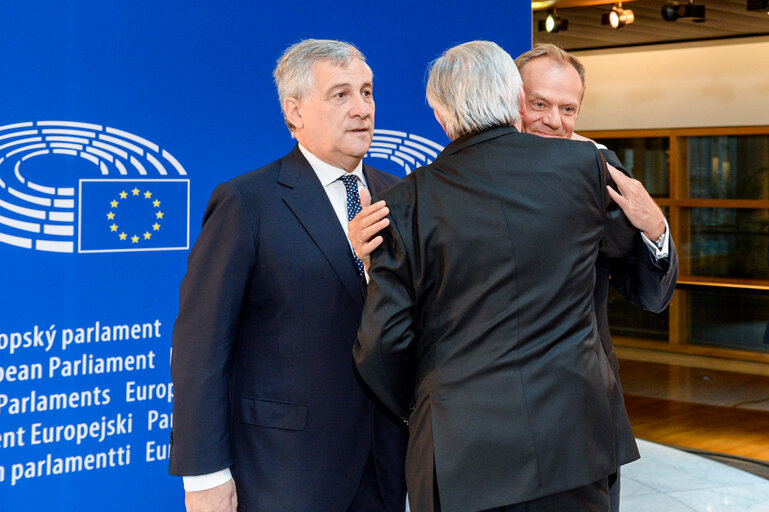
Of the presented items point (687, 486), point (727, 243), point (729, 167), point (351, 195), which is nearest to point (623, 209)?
point (351, 195)

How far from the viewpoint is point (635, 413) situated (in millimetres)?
8094

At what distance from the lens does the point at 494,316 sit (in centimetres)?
187

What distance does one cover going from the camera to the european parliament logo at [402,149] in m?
4.07

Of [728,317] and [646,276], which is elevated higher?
[646,276]

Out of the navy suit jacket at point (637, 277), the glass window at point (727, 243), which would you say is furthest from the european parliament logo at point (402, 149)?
the glass window at point (727, 243)

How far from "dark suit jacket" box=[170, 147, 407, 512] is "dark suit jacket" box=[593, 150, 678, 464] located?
2.02 ft

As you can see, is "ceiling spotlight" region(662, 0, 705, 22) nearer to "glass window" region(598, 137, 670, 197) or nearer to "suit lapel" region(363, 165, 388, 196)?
"glass window" region(598, 137, 670, 197)

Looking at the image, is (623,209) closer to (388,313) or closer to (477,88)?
(477,88)

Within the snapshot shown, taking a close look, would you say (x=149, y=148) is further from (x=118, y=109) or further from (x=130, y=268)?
(x=130, y=268)

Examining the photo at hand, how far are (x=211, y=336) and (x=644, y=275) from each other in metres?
1.09

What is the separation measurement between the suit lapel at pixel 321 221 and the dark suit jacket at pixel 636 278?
2.09 feet

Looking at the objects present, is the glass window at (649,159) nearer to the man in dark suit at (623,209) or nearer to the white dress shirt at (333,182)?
the man in dark suit at (623,209)

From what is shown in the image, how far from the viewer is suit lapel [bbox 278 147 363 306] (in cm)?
228

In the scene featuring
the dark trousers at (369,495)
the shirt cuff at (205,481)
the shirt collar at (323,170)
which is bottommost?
the dark trousers at (369,495)
